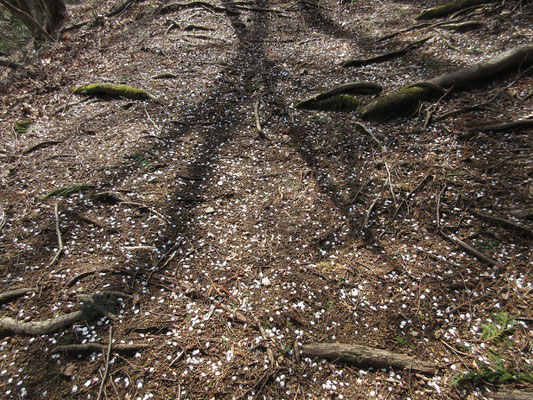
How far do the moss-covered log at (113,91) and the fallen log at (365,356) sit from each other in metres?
7.21

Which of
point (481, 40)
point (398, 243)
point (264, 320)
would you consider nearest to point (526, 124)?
point (398, 243)

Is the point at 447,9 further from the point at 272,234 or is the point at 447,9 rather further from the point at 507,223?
the point at 272,234

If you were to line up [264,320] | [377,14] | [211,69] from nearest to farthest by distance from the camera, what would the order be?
[264,320] < [211,69] < [377,14]

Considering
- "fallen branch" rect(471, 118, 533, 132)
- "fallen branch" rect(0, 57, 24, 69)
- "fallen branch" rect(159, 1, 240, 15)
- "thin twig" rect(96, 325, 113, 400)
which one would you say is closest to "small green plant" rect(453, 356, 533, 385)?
"thin twig" rect(96, 325, 113, 400)

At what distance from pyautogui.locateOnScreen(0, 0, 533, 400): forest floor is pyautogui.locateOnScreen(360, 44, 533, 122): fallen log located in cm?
23

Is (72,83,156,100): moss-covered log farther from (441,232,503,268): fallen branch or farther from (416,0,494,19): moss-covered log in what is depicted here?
(416,0,494,19): moss-covered log

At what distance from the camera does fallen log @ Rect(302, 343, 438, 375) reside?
2910 millimetres

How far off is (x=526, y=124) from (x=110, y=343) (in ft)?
23.0

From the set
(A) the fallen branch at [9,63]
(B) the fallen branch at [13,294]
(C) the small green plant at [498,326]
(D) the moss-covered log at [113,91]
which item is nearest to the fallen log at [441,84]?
(C) the small green plant at [498,326]

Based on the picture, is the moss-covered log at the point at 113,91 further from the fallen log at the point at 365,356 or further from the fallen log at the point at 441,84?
the fallen log at the point at 365,356

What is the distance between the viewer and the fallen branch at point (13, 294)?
138 inches

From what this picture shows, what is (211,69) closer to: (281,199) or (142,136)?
(142,136)

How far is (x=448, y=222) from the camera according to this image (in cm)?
411

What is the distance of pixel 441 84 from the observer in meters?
5.91
